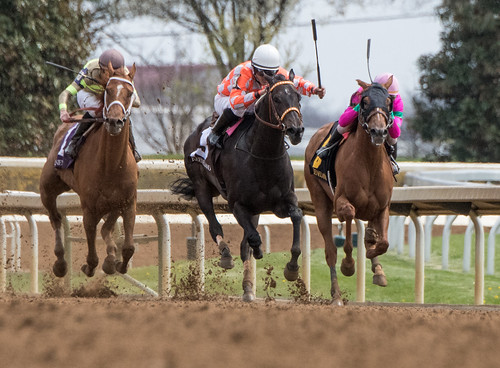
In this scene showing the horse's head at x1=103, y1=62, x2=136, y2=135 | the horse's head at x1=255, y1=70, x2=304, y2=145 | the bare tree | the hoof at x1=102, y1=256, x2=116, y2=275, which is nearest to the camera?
A: the horse's head at x1=255, y1=70, x2=304, y2=145

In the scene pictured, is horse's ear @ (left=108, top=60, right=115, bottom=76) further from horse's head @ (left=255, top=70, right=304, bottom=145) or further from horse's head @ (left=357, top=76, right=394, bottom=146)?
horse's head @ (left=357, top=76, right=394, bottom=146)

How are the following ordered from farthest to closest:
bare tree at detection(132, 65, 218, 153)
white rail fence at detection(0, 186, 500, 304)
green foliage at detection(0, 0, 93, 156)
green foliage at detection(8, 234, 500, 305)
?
bare tree at detection(132, 65, 218, 153) → green foliage at detection(0, 0, 93, 156) → green foliage at detection(8, 234, 500, 305) → white rail fence at detection(0, 186, 500, 304)

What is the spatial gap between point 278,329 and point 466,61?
64.5ft

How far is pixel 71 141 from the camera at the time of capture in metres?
7.64

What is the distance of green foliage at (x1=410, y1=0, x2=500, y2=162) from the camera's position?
75.3ft

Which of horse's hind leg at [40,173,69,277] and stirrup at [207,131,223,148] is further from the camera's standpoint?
horse's hind leg at [40,173,69,277]

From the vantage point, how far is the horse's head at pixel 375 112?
673cm

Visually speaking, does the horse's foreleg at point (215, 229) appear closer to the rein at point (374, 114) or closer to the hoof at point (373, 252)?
the hoof at point (373, 252)

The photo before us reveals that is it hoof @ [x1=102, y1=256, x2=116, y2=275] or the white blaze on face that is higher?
the white blaze on face

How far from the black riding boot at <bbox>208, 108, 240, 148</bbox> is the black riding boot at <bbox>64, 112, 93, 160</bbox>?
2.92ft

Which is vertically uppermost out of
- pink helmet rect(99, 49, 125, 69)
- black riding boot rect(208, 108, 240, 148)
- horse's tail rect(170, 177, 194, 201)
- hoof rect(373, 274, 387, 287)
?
pink helmet rect(99, 49, 125, 69)

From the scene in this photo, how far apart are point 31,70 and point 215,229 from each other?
8511 mm

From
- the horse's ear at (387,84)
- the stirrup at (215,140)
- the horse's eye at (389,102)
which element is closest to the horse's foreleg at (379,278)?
the horse's eye at (389,102)

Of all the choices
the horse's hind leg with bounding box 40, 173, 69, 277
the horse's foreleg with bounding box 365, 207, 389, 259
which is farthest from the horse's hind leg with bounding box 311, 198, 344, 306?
the horse's hind leg with bounding box 40, 173, 69, 277
